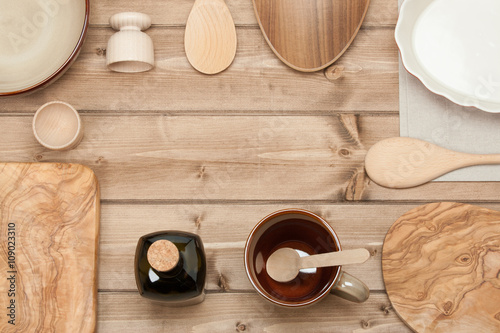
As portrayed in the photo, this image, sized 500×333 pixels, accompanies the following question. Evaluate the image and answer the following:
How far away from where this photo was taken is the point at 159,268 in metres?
0.48

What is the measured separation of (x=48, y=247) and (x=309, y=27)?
0.51m

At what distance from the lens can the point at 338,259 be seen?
50 centimetres

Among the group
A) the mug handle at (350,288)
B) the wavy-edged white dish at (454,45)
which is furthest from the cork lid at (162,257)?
the wavy-edged white dish at (454,45)

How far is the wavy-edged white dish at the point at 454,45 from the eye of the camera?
0.66m

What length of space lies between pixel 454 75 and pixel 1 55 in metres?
0.71

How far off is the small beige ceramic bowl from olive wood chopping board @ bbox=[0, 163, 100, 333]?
4cm

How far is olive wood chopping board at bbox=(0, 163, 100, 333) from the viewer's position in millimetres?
607

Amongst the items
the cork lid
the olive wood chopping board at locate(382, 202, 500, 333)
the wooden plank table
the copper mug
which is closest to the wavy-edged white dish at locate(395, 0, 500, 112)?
the wooden plank table

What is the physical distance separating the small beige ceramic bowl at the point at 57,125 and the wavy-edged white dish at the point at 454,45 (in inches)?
20.2

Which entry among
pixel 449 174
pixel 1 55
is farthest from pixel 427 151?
pixel 1 55

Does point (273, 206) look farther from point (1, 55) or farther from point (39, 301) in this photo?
point (1, 55)

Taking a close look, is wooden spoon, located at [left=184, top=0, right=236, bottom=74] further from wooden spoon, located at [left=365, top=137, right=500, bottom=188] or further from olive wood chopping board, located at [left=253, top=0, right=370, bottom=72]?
wooden spoon, located at [left=365, top=137, right=500, bottom=188]

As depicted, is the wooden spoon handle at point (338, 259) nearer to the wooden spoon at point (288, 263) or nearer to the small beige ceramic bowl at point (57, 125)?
the wooden spoon at point (288, 263)

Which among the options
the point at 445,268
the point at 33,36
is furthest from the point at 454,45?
the point at 33,36
